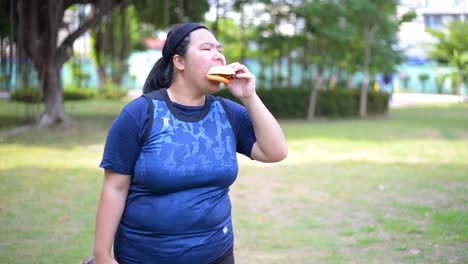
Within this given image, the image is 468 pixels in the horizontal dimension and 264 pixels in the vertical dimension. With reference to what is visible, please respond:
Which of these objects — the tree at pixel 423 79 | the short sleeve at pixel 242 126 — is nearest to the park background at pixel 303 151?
the short sleeve at pixel 242 126

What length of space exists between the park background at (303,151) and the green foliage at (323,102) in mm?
50

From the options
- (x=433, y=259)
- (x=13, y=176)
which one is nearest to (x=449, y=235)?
(x=433, y=259)

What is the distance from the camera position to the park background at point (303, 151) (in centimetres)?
600

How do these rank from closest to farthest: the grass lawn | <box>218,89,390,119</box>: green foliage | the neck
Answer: the neck < the grass lawn < <box>218,89,390,119</box>: green foliage

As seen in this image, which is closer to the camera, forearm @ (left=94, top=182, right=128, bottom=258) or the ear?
forearm @ (left=94, top=182, right=128, bottom=258)

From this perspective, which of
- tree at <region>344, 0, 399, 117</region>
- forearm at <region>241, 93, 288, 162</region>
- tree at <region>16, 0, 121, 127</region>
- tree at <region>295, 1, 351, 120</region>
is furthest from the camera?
tree at <region>344, 0, 399, 117</region>

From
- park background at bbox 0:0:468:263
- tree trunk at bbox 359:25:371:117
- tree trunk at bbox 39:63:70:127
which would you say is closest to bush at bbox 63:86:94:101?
park background at bbox 0:0:468:263

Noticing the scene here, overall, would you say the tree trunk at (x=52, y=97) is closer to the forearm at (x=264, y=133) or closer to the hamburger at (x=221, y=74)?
the forearm at (x=264, y=133)

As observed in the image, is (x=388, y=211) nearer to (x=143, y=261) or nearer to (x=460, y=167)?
(x=460, y=167)

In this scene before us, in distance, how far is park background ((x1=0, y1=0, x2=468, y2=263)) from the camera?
5996mm

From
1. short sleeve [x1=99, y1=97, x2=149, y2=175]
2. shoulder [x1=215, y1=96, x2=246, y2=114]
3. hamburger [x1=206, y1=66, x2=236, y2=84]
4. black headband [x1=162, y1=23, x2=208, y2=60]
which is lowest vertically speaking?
short sleeve [x1=99, y1=97, x2=149, y2=175]

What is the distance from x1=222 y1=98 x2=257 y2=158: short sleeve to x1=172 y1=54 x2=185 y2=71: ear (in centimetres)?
26

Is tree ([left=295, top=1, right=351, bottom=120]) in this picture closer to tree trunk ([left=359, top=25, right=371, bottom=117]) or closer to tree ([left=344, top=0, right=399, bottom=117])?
tree ([left=344, top=0, right=399, bottom=117])

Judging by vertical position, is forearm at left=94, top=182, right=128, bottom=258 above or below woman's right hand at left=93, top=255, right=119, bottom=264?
above
